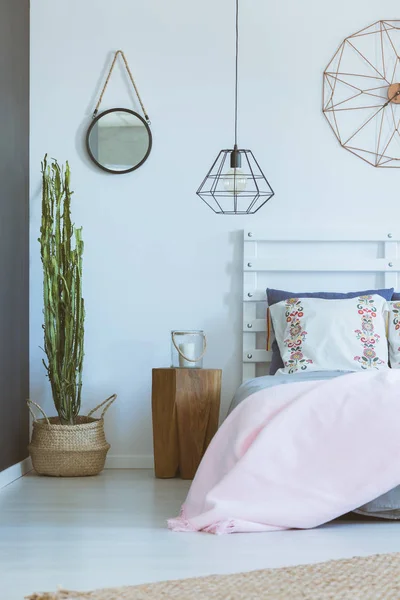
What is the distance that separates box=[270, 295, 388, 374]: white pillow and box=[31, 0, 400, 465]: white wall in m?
0.54

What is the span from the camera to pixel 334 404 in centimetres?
309

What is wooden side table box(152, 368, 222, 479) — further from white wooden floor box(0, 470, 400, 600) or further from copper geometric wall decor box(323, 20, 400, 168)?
copper geometric wall decor box(323, 20, 400, 168)

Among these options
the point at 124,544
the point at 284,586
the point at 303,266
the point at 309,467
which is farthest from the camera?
the point at 303,266

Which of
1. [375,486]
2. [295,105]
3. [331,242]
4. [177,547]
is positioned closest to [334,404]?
[375,486]

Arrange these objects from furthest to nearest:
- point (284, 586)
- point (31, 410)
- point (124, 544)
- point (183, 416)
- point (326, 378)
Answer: point (31, 410) → point (183, 416) → point (326, 378) → point (124, 544) → point (284, 586)

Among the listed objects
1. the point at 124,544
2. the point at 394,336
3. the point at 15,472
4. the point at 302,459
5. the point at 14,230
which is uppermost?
the point at 14,230

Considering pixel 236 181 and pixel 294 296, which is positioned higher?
pixel 236 181

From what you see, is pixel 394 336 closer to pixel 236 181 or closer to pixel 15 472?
pixel 236 181

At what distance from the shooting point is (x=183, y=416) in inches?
166

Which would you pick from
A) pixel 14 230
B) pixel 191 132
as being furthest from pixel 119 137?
pixel 14 230

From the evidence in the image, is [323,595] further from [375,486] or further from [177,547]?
[375,486]

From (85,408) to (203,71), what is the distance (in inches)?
77.0

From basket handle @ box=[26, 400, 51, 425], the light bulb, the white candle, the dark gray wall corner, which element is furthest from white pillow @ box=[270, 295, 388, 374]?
the dark gray wall corner

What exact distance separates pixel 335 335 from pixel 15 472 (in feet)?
5.62
